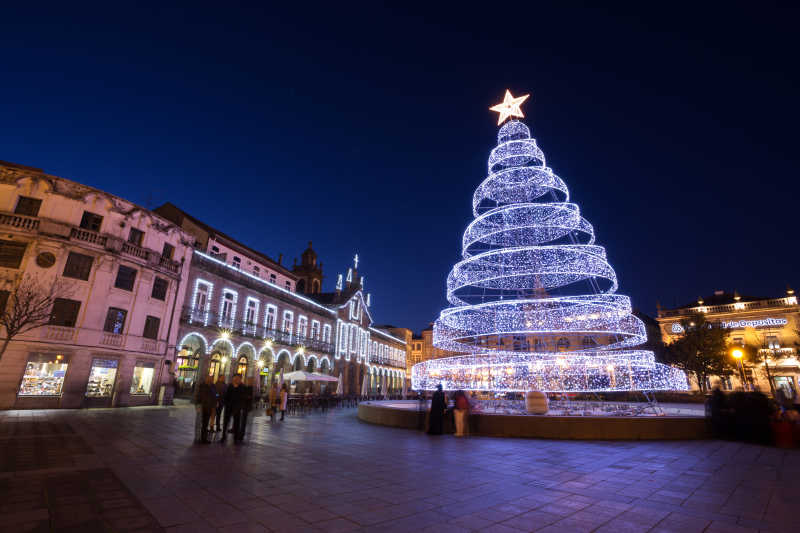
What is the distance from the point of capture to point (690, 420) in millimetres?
11867

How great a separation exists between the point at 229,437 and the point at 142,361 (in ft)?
53.7

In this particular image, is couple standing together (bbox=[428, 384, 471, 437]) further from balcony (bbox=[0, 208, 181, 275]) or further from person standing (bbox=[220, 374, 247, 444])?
balcony (bbox=[0, 208, 181, 275])

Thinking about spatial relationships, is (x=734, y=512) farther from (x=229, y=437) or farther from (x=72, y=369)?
(x=72, y=369)

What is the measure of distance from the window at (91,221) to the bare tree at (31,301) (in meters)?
3.81

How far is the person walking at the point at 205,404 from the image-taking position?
1017cm

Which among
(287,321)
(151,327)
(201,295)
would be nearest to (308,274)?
(287,321)

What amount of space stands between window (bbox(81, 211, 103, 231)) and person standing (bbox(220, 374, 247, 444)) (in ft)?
60.8

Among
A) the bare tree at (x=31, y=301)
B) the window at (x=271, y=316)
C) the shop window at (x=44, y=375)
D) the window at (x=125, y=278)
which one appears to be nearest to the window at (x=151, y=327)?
the window at (x=125, y=278)

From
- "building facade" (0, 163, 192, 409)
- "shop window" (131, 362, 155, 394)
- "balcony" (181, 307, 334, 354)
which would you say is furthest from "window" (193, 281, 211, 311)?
"shop window" (131, 362, 155, 394)

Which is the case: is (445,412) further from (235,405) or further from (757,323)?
(757,323)

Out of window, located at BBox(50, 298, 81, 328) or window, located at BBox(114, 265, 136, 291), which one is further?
window, located at BBox(114, 265, 136, 291)

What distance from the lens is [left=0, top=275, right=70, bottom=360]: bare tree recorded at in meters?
17.0

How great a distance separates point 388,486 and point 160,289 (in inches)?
986

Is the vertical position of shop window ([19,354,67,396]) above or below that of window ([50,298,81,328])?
below
